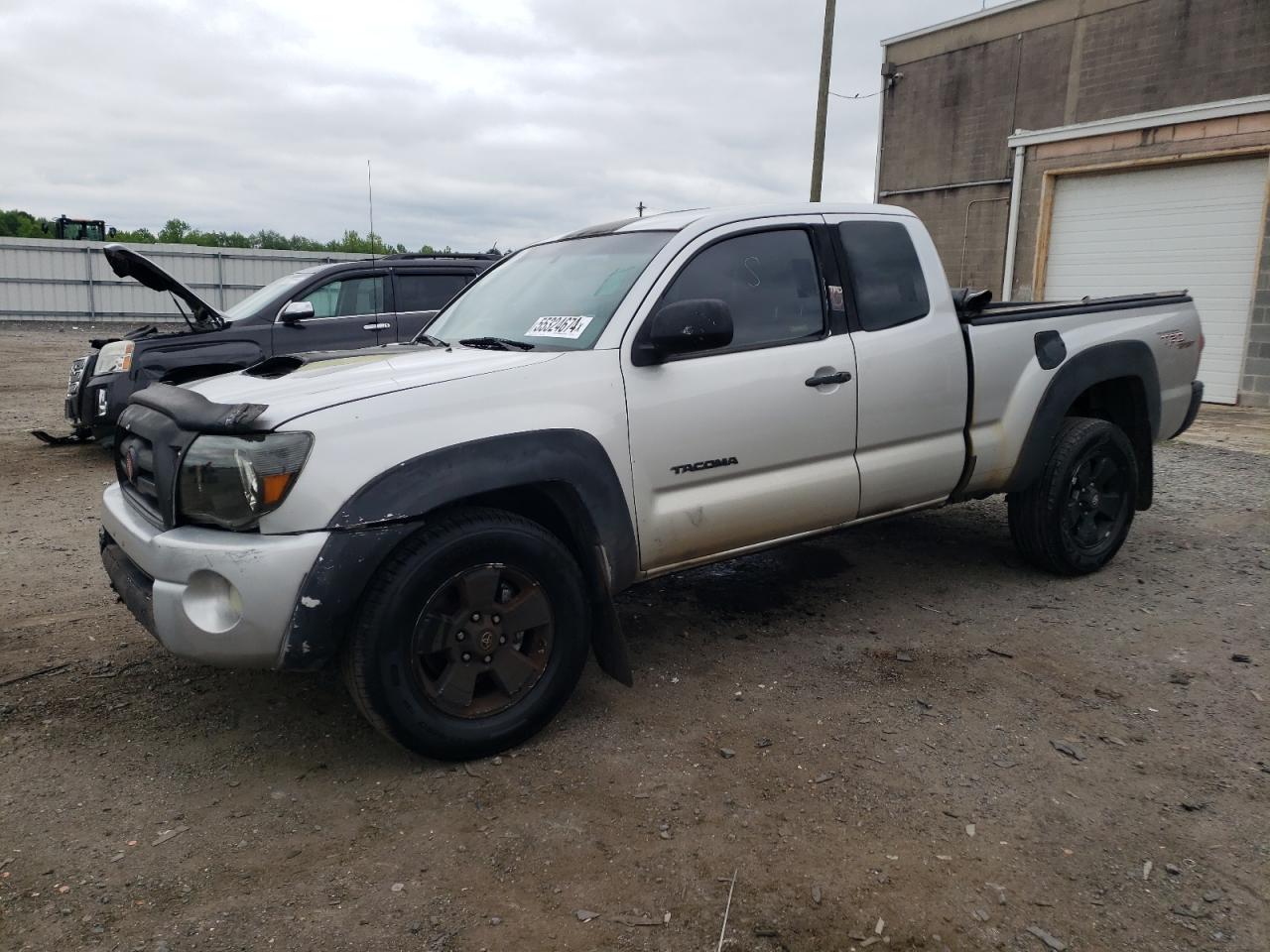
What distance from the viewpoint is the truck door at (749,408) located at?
136 inches

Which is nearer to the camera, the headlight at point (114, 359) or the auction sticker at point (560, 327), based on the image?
the auction sticker at point (560, 327)

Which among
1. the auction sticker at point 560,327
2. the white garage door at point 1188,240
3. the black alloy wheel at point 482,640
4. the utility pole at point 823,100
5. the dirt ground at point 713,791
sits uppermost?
Answer: the utility pole at point 823,100

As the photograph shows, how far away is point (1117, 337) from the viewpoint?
4.84 meters

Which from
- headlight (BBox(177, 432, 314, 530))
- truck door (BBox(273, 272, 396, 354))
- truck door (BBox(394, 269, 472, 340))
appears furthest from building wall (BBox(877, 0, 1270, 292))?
headlight (BBox(177, 432, 314, 530))

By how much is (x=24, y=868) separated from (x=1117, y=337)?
5067 mm

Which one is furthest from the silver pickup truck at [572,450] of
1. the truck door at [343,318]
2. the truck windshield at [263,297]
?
the truck windshield at [263,297]

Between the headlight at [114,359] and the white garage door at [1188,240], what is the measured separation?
1251 centimetres

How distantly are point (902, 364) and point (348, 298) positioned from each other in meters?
5.63

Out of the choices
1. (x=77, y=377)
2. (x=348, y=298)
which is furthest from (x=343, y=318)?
(x=77, y=377)

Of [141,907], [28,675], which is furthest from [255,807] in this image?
[28,675]

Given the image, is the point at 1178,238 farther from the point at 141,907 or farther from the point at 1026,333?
the point at 141,907

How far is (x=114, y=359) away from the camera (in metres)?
7.65

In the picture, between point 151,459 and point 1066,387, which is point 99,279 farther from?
point 1066,387

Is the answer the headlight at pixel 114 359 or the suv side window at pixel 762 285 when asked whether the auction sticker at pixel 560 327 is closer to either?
the suv side window at pixel 762 285
